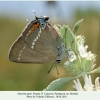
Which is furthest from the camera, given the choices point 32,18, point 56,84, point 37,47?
point 32,18

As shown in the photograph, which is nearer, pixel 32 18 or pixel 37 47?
pixel 37 47

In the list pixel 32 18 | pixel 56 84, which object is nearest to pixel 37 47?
pixel 56 84

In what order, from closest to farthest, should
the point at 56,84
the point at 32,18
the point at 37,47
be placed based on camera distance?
the point at 56,84 < the point at 37,47 < the point at 32,18

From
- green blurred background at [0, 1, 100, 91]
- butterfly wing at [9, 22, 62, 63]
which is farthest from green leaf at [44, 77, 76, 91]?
green blurred background at [0, 1, 100, 91]

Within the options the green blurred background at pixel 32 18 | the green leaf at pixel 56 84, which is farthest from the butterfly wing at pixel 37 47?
the green blurred background at pixel 32 18

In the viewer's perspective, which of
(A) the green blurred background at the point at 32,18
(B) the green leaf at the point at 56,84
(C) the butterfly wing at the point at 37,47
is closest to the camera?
(B) the green leaf at the point at 56,84

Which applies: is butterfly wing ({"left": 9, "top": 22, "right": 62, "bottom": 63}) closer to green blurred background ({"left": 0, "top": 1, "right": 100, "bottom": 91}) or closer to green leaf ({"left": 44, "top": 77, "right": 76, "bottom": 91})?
green leaf ({"left": 44, "top": 77, "right": 76, "bottom": 91})

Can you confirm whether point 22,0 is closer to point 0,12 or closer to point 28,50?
point 0,12

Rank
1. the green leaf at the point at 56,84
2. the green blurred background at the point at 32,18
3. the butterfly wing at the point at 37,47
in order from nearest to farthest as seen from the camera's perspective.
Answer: the green leaf at the point at 56,84, the butterfly wing at the point at 37,47, the green blurred background at the point at 32,18

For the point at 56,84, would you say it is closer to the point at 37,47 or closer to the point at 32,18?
the point at 37,47

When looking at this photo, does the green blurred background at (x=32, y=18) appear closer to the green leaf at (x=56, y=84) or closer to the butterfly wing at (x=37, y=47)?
the butterfly wing at (x=37, y=47)

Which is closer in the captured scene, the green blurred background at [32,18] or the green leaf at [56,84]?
the green leaf at [56,84]
